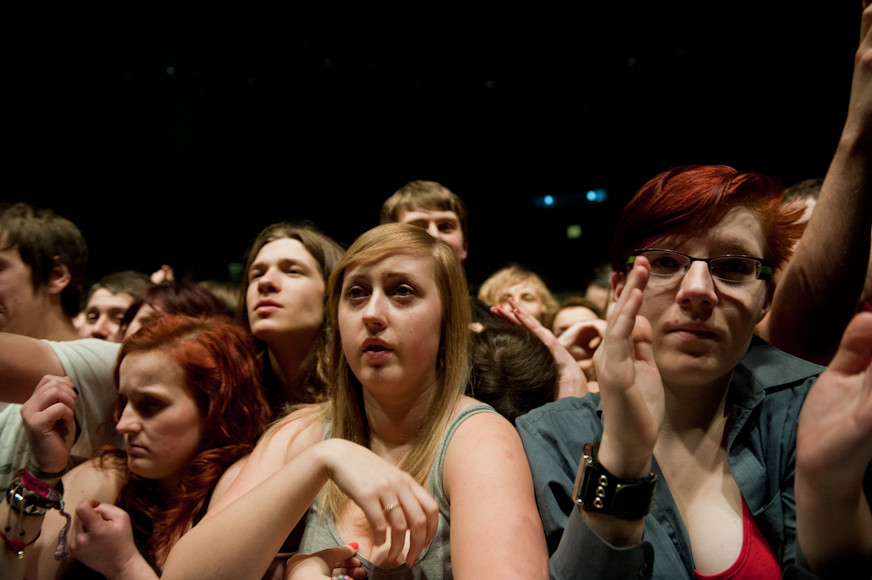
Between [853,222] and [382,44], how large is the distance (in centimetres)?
354

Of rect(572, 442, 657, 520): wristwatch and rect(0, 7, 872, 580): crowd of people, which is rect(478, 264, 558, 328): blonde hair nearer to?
rect(0, 7, 872, 580): crowd of people

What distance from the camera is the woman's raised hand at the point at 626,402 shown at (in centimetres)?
93

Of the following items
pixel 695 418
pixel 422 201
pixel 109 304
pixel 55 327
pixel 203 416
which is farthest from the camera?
pixel 109 304

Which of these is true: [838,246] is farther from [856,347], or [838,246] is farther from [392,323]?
[392,323]

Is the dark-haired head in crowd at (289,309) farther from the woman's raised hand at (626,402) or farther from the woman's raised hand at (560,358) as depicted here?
the woman's raised hand at (626,402)

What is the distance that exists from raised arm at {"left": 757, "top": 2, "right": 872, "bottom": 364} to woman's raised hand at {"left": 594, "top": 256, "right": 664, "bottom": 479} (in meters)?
0.57

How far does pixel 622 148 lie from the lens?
3896 mm

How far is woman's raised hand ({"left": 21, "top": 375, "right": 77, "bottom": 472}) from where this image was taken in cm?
143

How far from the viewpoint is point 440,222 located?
2637 mm

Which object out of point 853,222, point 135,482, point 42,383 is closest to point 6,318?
point 42,383

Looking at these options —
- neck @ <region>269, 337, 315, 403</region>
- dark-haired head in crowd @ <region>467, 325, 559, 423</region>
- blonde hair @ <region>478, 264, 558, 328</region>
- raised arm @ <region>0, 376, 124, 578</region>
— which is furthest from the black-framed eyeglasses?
blonde hair @ <region>478, 264, 558, 328</region>

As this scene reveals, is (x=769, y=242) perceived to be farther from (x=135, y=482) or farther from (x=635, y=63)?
(x=635, y=63)

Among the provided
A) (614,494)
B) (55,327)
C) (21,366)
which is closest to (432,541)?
(614,494)

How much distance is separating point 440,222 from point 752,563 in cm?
186
